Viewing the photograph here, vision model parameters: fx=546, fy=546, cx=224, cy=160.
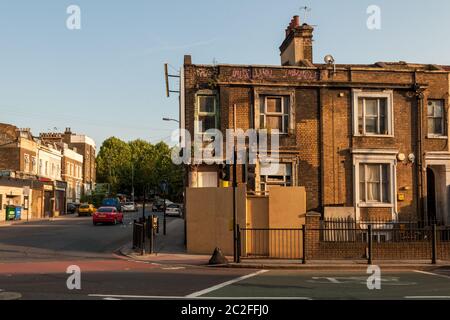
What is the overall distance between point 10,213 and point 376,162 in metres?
36.7

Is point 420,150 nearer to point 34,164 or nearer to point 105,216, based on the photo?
point 105,216

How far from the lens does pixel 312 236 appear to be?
20.2 metres

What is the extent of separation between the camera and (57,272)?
1595cm

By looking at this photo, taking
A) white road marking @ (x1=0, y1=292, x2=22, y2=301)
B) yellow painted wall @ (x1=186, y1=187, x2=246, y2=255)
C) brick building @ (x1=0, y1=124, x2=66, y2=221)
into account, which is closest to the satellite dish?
yellow painted wall @ (x1=186, y1=187, x2=246, y2=255)

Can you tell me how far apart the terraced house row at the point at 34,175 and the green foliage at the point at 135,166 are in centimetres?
2574

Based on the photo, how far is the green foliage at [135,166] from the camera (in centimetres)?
10281

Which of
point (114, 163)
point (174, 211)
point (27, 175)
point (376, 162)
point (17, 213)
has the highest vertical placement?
point (114, 163)

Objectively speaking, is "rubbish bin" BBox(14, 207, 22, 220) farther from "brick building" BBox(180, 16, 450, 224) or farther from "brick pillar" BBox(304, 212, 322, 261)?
"brick pillar" BBox(304, 212, 322, 261)

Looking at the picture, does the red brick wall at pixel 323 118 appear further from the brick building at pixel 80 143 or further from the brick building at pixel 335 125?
the brick building at pixel 80 143

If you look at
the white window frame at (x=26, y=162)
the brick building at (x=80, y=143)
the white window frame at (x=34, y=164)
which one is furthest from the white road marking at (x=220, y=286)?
the brick building at (x=80, y=143)

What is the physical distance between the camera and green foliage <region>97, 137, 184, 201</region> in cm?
10281

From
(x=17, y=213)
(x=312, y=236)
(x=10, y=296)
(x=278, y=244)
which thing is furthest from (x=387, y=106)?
(x=17, y=213)

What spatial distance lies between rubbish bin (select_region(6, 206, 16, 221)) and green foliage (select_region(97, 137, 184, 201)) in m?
48.0

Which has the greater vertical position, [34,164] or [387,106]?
[387,106]
